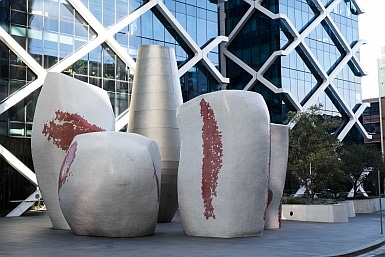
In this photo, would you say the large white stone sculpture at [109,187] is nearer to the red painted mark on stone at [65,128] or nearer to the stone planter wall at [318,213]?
the red painted mark on stone at [65,128]

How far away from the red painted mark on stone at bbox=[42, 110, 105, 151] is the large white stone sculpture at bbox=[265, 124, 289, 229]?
6.93 metres

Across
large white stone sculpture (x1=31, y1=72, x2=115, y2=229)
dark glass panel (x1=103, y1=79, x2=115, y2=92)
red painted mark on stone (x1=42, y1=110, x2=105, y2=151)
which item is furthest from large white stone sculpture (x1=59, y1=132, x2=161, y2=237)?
dark glass panel (x1=103, y1=79, x2=115, y2=92)

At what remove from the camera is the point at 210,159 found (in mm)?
16906

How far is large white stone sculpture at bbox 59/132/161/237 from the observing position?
54.4 feet

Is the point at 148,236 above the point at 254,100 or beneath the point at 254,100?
beneath

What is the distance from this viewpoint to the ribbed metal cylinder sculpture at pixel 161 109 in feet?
73.6

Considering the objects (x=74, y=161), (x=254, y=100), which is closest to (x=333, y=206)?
(x=254, y=100)

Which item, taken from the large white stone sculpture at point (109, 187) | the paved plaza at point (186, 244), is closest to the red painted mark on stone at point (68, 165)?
the large white stone sculpture at point (109, 187)

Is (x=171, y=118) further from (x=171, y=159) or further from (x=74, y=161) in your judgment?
(x=74, y=161)

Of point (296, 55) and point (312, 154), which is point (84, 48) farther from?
Result: point (296, 55)

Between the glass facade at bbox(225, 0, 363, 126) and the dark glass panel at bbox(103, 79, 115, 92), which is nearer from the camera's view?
the dark glass panel at bbox(103, 79, 115, 92)

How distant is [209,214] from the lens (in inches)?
663

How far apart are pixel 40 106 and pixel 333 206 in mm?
13770

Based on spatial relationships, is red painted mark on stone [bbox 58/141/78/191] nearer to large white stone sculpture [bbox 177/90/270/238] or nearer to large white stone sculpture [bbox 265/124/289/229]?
large white stone sculpture [bbox 177/90/270/238]
